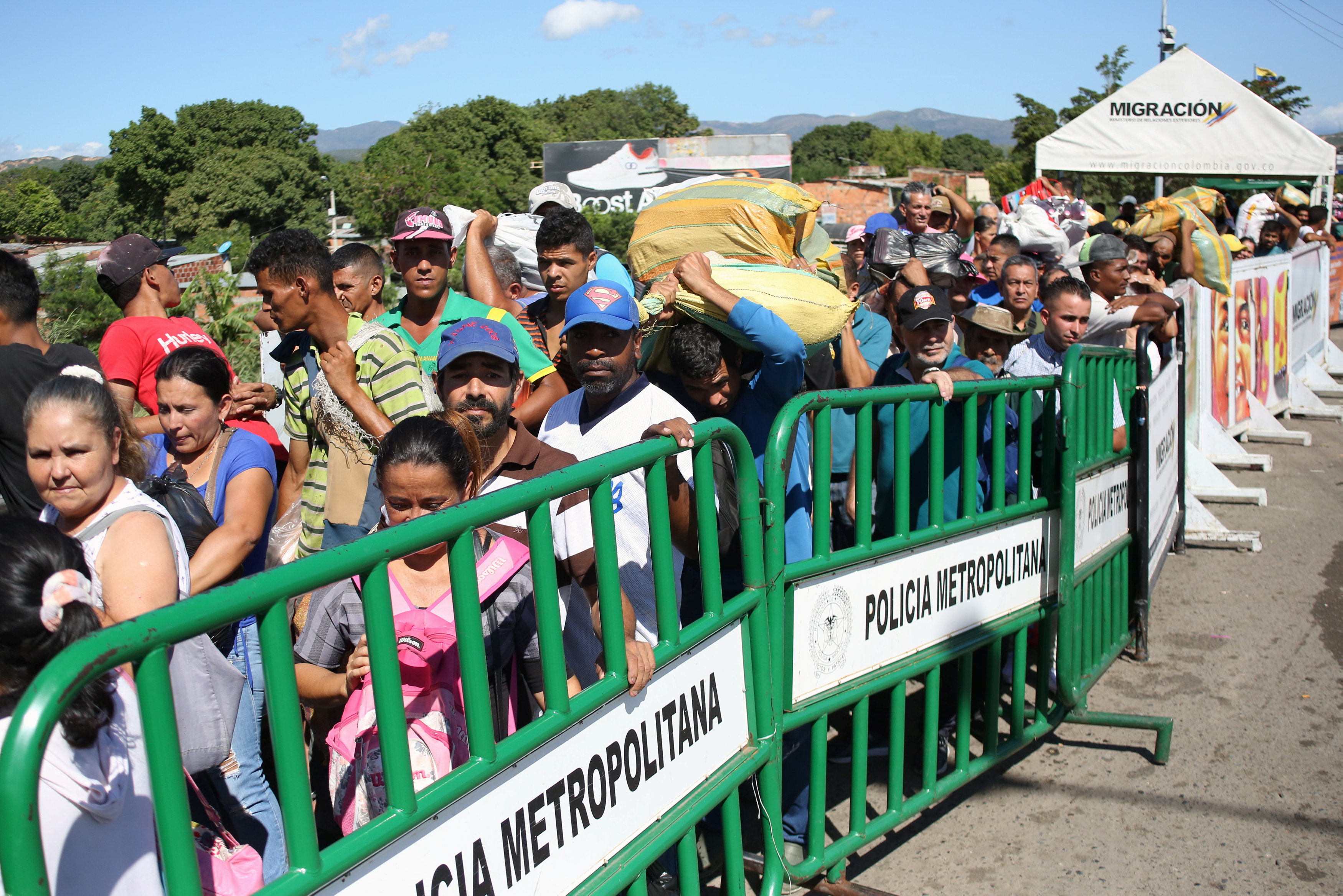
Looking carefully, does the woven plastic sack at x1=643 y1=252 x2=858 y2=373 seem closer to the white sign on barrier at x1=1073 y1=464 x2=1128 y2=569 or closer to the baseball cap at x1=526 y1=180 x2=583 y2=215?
the white sign on barrier at x1=1073 y1=464 x2=1128 y2=569

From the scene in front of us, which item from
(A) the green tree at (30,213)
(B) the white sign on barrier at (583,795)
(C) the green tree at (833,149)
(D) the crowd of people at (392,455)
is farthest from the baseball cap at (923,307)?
(C) the green tree at (833,149)

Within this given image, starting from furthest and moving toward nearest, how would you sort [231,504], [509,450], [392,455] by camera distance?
[231,504] < [509,450] < [392,455]

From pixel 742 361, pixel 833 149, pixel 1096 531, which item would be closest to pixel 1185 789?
pixel 1096 531

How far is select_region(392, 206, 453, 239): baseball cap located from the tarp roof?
13.8m

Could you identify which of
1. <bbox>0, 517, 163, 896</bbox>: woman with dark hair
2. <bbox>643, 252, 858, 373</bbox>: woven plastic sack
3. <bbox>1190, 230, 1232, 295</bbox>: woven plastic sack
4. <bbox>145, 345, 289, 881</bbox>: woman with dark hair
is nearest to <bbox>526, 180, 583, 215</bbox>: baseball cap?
<bbox>643, 252, 858, 373</bbox>: woven plastic sack

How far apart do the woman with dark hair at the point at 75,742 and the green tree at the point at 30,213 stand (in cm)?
8367

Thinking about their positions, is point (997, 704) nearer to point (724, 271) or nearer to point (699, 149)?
point (724, 271)

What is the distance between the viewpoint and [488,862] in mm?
1785

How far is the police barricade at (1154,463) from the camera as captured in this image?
4805 mm

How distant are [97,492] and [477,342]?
114cm

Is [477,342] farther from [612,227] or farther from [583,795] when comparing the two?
[612,227]

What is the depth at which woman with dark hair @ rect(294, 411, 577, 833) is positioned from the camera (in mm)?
2125

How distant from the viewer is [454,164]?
188ft

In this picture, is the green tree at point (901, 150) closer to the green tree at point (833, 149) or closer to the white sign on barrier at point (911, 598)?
the green tree at point (833, 149)
